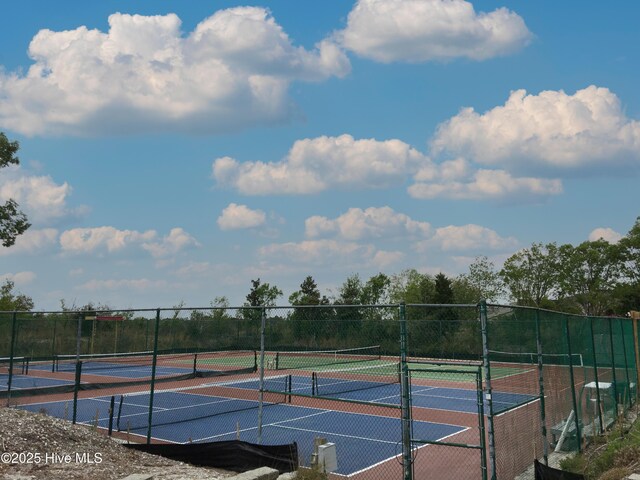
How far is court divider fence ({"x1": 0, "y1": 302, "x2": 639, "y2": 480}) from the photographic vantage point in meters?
10.3

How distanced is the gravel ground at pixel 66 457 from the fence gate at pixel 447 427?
3.99 meters

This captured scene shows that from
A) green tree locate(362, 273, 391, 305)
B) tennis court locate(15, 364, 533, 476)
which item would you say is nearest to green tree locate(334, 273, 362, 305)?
green tree locate(362, 273, 391, 305)

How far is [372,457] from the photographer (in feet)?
43.1

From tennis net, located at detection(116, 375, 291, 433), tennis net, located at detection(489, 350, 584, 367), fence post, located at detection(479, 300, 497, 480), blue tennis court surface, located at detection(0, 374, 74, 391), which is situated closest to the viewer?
fence post, located at detection(479, 300, 497, 480)

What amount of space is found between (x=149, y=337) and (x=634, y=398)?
2039 centimetres

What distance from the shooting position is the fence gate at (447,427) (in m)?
8.91

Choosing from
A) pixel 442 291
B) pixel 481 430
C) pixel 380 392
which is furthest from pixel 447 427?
pixel 442 291

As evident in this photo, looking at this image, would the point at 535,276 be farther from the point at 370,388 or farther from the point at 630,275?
the point at 370,388

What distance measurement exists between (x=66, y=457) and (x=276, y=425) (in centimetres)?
740

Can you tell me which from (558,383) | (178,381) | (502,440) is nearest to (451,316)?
(178,381)

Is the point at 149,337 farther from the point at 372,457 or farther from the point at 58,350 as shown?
the point at 372,457

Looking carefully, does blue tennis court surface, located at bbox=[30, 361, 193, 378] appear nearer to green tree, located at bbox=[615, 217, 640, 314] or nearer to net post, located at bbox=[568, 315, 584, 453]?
net post, located at bbox=[568, 315, 584, 453]

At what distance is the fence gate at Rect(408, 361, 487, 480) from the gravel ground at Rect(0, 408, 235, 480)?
3994 millimetres

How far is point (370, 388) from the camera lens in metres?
18.8
